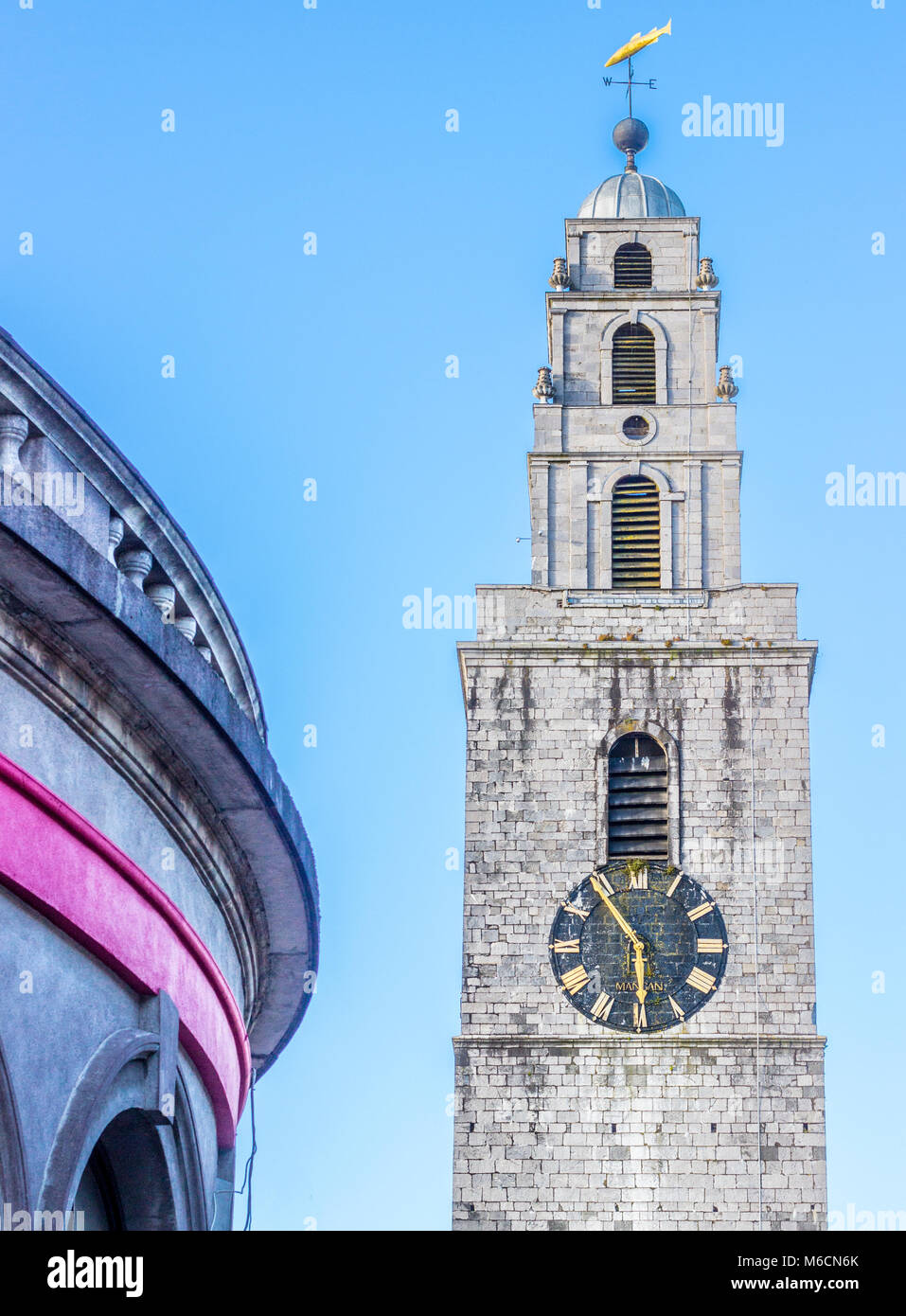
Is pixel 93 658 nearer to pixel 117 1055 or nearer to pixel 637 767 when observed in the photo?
pixel 117 1055

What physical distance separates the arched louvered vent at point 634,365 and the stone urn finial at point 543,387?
48.0 inches

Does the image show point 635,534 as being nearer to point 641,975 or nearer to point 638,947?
point 638,947

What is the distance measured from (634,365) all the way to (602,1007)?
43.1ft

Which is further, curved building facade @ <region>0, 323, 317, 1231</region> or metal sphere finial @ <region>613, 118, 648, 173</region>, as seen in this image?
metal sphere finial @ <region>613, 118, 648, 173</region>

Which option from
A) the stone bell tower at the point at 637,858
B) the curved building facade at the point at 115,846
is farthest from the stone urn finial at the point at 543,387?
the curved building facade at the point at 115,846

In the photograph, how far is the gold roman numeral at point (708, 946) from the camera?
37281 mm

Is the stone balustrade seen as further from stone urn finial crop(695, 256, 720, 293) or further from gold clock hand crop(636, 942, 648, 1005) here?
stone urn finial crop(695, 256, 720, 293)

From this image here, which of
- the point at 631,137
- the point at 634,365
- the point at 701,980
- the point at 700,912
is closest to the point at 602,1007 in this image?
the point at 701,980

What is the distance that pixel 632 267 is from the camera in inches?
1813

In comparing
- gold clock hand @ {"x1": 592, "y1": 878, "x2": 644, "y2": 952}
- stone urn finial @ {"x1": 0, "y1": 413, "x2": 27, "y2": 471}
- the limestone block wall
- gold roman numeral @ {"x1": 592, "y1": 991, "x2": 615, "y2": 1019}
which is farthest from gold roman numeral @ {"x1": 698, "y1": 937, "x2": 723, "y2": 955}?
stone urn finial @ {"x1": 0, "y1": 413, "x2": 27, "y2": 471}

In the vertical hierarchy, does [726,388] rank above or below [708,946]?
above

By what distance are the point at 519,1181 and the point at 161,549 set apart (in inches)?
847

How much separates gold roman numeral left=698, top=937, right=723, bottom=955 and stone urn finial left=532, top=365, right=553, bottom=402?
11.2 metres

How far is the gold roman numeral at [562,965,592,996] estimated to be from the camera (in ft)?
122
